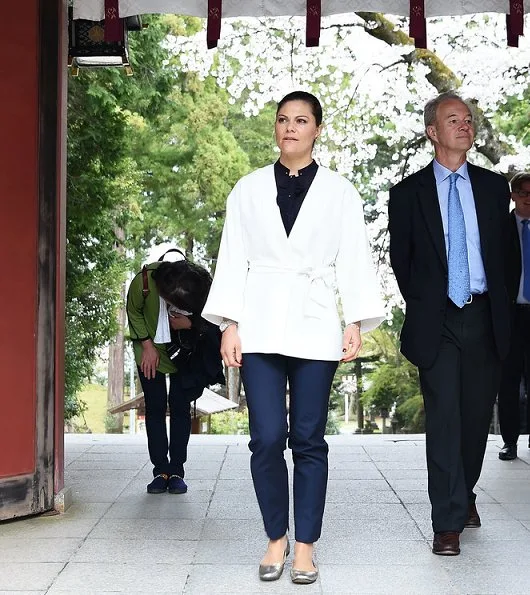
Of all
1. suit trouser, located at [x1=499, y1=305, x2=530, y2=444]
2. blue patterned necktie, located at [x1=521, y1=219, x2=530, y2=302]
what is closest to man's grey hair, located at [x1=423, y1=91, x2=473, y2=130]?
blue patterned necktie, located at [x1=521, y1=219, x2=530, y2=302]

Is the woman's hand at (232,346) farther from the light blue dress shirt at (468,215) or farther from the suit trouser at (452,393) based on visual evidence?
the light blue dress shirt at (468,215)

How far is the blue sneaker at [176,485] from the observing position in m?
6.41

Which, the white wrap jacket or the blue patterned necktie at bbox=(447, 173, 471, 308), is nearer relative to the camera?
the white wrap jacket

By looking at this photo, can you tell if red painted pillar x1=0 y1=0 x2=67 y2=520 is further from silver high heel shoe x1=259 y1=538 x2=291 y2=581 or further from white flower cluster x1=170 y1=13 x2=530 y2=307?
white flower cluster x1=170 y1=13 x2=530 y2=307

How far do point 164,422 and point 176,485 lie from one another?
15.8 inches

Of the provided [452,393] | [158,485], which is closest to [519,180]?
[452,393]

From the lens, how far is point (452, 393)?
4.75 m

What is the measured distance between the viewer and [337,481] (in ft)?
22.7

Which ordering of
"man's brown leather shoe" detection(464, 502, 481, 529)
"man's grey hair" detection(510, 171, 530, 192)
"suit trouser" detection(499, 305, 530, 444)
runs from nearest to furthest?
"man's brown leather shoe" detection(464, 502, 481, 529) → "man's grey hair" detection(510, 171, 530, 192) → "suit trouser" detection(499, 305, 530, 444)

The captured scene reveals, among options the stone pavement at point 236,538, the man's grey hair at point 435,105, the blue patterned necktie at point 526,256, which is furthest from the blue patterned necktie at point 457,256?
the blue patterned necktie at point 526,256

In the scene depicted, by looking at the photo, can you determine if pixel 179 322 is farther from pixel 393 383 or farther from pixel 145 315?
pixel 393 383

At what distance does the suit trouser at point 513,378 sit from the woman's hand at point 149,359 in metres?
2.74

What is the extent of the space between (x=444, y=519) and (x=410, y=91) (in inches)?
520

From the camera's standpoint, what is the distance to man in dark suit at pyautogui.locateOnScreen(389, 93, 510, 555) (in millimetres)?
4730
